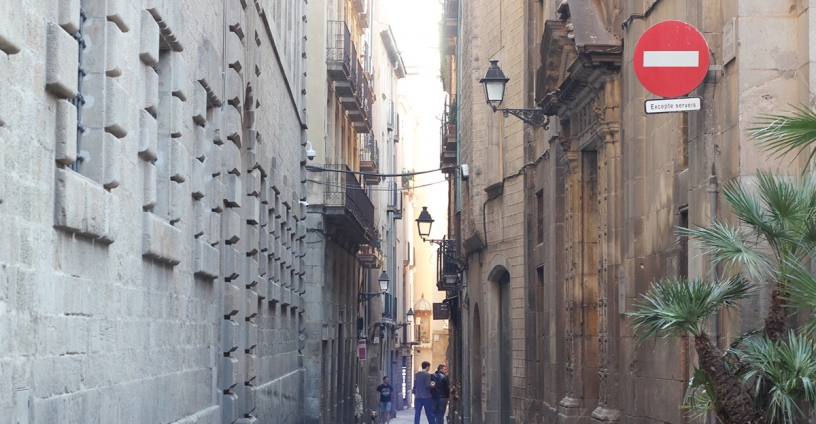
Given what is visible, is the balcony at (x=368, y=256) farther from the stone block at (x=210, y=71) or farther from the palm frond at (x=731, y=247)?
the palm frond at (x=731, y=247)

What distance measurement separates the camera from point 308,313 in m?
28.3

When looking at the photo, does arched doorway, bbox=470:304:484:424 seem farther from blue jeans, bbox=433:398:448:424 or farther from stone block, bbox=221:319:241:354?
stone block, bbox=221:319:241:354

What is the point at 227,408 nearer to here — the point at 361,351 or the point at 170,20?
the point at 170,20

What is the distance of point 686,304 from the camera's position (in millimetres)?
7219

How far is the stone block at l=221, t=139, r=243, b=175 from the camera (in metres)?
14.0

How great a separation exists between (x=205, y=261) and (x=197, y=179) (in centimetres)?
95

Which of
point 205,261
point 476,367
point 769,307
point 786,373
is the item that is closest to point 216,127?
point 205,261

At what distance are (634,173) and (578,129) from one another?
11.6ft

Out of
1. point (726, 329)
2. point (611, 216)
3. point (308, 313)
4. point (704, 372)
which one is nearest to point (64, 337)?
point (704, 372)

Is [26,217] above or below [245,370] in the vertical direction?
above

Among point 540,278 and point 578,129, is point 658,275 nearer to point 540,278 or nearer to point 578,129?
point 578,129

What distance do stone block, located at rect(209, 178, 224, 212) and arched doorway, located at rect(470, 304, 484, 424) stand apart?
13.9 meters

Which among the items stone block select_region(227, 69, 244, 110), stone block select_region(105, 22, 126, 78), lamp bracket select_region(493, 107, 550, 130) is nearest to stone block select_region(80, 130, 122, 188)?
stone block select_region(105, 22, 126, 78)

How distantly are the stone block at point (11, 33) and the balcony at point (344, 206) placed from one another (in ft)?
71.5
